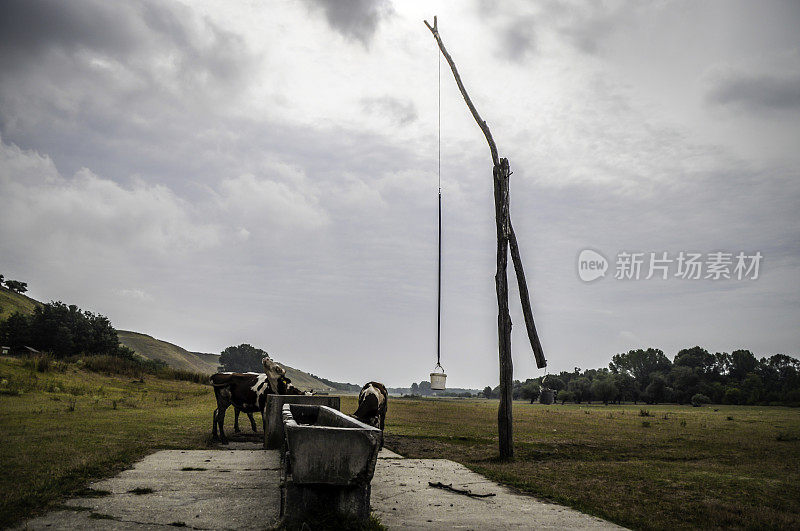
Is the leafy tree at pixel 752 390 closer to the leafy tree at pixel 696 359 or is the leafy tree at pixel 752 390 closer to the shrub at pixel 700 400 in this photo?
the shrub at pixel 700 400

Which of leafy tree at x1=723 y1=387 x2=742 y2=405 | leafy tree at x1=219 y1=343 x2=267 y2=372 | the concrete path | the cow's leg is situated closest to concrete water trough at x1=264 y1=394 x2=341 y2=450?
the cow's leg

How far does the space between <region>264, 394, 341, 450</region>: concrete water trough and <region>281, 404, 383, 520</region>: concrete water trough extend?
20.5 ft

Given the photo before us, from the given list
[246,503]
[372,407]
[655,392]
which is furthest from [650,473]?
[655,392]

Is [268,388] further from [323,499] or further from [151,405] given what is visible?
[151,405]

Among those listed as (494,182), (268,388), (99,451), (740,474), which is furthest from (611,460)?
(99,451)

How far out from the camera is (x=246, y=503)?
20.9 ft

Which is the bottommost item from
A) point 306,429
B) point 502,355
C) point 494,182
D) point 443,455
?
point 443,455

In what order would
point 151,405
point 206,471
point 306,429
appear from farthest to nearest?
point 151,405, point 206,471, point 306,429

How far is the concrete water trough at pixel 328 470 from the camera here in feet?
17.1

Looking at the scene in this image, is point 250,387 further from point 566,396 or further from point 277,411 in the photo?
point 566,396

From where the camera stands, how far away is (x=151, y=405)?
2345cm

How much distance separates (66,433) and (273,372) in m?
4.68

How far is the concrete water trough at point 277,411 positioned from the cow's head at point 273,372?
977mm

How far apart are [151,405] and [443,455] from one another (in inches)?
646
